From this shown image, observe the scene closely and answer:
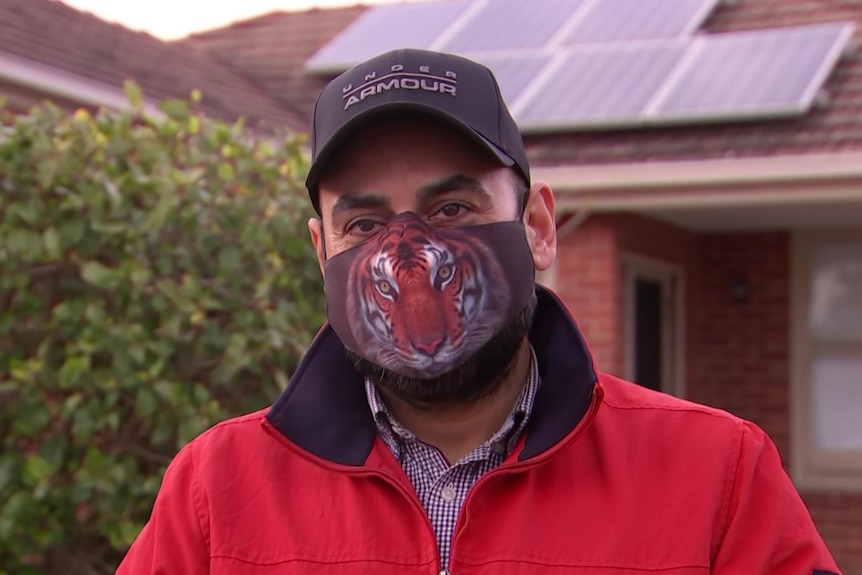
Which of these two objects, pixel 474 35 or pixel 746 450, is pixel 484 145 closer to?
pixel 746 450

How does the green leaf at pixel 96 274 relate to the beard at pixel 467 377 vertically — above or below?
above

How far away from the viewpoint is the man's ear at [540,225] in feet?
7.20

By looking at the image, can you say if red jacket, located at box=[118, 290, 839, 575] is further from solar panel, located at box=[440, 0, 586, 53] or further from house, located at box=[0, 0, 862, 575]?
solar panel, located at box=[440, 0, 586, 53]

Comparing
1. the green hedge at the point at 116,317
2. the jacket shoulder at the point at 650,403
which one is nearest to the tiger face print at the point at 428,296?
the jacket shoulder at the point at 650,403

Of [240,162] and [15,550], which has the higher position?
[240,162]

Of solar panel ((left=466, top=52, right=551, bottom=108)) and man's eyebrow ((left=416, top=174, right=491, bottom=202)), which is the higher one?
solar panel ((left=466, top=52, right=551, bottom=108))

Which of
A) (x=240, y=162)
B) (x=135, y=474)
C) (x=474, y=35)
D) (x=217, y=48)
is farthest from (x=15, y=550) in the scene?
(x=217, y=48)

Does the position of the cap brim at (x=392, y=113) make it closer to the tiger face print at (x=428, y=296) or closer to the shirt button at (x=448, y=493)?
the tiger face print at (x=428, y=296)

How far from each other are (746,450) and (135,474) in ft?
8.43

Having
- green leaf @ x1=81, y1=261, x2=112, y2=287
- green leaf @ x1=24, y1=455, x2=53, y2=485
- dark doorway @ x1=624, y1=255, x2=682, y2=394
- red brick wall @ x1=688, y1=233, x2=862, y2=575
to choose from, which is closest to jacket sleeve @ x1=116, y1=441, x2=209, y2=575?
green leaf @ x1=24, y1=455, x2=53, y2=485

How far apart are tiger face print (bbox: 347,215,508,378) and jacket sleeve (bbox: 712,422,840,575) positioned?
475 millimetres

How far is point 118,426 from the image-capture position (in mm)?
3977

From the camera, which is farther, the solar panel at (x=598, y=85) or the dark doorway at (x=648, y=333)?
the dark doorway at (x=648, y=333)

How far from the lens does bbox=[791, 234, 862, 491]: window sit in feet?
26.1
